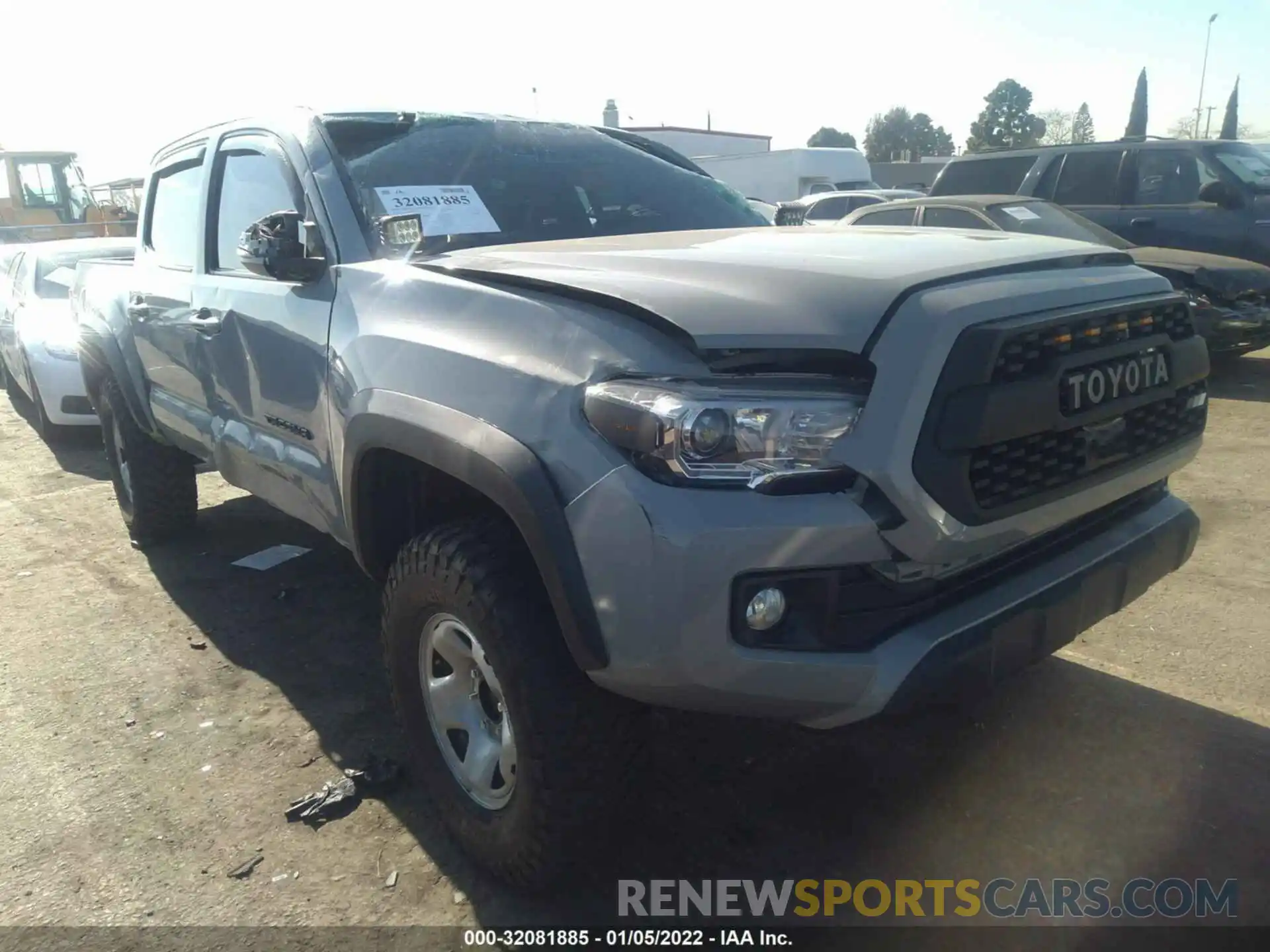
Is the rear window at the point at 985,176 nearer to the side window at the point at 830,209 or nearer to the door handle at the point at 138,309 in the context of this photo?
the door handle at the point at 138,309

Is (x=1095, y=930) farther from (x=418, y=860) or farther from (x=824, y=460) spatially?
(x=418, y=860)

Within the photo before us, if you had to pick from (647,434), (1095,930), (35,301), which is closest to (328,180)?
(647,434)

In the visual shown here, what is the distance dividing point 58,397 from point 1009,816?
7.12 meters

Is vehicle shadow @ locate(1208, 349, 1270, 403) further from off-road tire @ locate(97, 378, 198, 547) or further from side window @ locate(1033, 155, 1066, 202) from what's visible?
off-road tire @ locate(97, 378, 198, 547)

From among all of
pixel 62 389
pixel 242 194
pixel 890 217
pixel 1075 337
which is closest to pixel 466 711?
pixel 1075 337

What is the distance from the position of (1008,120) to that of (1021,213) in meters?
74.9

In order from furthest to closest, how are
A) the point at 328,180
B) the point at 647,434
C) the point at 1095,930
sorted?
1. the point at 328,180
2. the point at 1095,930
3. the point at 647,434

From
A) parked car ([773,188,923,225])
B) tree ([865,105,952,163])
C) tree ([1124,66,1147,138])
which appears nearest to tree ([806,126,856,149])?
tree ([865,105,952,163])

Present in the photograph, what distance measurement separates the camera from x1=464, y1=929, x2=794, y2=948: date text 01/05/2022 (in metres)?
2.28

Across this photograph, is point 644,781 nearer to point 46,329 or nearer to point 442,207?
point 442,207

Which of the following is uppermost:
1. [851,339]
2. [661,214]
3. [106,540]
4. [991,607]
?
[661,214]

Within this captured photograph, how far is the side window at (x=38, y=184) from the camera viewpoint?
19875 mm

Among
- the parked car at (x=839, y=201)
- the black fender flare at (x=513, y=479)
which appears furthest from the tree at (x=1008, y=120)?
the black fender flare at (x=513, y=479)

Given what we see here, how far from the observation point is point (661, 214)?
352cm
